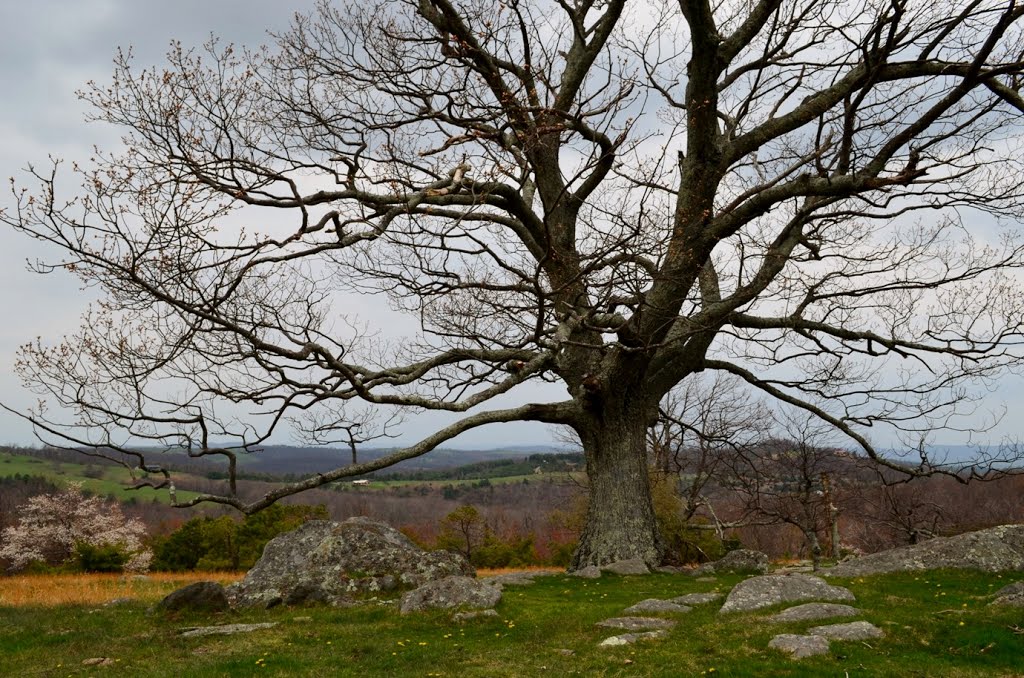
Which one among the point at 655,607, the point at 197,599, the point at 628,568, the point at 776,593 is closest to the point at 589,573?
the point at 628,568

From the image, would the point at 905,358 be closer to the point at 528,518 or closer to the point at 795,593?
the point at 795,593

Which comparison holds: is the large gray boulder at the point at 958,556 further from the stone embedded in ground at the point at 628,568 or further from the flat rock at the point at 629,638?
the flat rock at the point at 629,638

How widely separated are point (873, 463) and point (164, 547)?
82.7ft

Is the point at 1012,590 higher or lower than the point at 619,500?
lower

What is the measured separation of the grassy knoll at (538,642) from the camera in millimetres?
6555

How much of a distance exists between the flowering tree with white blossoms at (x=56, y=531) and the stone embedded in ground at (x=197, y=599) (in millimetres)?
22790

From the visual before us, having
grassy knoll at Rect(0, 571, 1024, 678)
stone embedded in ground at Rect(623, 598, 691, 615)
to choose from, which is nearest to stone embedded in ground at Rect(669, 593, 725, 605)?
stone embedded in ground at Rect(623, 598, 691, 615)

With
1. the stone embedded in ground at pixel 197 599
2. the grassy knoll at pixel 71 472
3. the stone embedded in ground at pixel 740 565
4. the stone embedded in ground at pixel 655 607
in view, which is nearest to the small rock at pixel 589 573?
the stone embedded in ground at pixel 740 565

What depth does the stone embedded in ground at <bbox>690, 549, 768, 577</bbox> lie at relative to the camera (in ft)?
49.0

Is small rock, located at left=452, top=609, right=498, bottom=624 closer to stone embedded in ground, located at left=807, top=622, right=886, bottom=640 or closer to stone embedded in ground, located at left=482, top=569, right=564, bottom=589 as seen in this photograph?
stone embedded in ground, located at left=482, top=569, right=564, bottom=589

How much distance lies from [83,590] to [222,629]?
8.80m

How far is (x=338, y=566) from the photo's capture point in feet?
41.1

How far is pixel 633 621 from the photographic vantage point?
8.70 metres

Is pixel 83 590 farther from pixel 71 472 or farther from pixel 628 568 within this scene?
pixel 71 472
